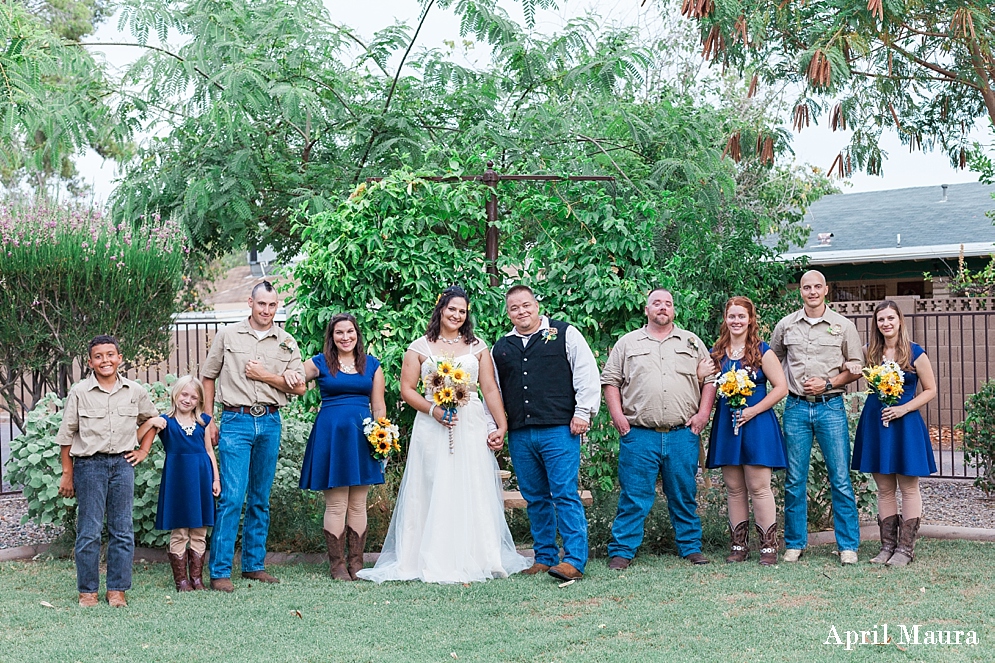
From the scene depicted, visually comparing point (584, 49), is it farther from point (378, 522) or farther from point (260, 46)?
point (378, 522)

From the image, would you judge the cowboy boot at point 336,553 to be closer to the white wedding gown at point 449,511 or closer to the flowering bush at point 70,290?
the white wedding gown at point 449,511

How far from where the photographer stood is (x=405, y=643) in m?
4.84

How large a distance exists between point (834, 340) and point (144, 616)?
14.8 ft

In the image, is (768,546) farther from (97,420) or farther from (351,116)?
(351,116)

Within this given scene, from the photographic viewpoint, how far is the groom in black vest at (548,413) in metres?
6.28

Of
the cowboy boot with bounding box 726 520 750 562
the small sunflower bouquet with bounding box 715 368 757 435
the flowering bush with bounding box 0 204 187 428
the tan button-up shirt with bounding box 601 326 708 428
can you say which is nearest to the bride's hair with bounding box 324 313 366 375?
the tan button-up shirt with bounding box 601 326 708 428

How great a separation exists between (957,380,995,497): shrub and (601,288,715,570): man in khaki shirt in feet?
12.0

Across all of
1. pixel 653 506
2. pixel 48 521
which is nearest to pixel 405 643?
pixel 653 506

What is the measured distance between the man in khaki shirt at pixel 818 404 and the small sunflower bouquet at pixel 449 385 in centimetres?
215

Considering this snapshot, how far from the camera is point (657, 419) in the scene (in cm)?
641

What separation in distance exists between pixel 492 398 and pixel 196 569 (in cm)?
212

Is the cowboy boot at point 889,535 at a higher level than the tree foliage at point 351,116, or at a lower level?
lower

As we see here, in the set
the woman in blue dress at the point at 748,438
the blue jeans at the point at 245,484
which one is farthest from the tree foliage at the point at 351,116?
the blue jeans at the point at 245,484

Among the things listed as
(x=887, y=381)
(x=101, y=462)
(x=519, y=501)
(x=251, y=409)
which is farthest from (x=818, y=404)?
(x=101, y=462)
